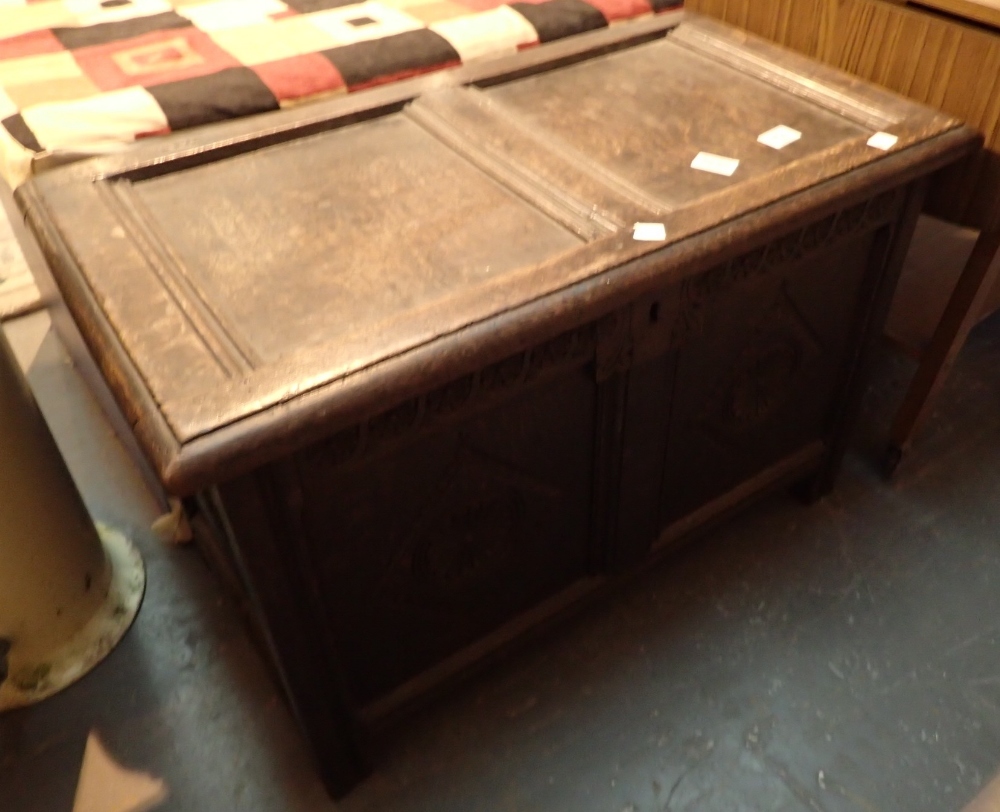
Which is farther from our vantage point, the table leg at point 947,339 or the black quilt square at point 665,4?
the black quilt square at point 665,4

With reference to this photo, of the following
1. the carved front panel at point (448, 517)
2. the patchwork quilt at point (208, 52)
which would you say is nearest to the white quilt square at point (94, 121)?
the patchwork quilt at point (208, 52)

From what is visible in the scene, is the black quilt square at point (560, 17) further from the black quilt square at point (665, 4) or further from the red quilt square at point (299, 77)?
the red quilt square at point (299, 77)

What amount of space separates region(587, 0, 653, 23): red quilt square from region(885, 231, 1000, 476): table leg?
64 cm

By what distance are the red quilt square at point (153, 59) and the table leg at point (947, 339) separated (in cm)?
112

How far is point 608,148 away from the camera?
1069 millimetres

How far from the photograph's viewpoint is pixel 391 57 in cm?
123

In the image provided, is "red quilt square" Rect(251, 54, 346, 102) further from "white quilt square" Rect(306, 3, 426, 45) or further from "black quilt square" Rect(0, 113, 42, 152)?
"black quilt square" Rect(0, 113, 42, 152)

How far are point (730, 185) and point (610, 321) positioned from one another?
225 mm

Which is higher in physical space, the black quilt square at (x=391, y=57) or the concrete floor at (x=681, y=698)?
the black quilt square at (x=391, y=57)

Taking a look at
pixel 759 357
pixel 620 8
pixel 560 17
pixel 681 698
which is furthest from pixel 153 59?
pixel 681 698

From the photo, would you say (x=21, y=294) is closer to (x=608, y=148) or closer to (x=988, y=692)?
(x=608, y=148)

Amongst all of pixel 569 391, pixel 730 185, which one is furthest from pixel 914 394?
pixel 569 391

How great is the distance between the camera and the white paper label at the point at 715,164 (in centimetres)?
102

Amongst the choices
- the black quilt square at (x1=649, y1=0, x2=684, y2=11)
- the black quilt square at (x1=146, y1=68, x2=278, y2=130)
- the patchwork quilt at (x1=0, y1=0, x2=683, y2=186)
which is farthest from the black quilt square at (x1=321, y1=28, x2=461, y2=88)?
the black quilt square at (x1=649, y1=0, x2=684, y2=11)
